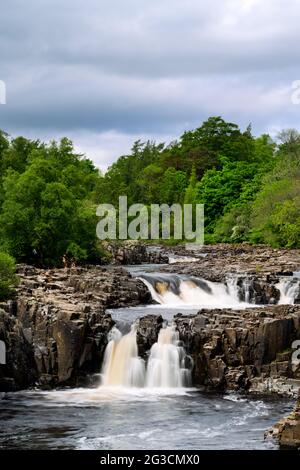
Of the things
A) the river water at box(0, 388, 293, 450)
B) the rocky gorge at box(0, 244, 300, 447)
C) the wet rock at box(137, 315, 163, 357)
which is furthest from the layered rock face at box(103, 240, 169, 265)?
the river water at box(0, 388, 293, 450)

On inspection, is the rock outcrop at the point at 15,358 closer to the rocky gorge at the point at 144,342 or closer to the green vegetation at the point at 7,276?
the rocky gorge at the point at 144,342

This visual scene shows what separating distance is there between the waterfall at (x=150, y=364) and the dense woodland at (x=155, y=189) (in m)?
8.91

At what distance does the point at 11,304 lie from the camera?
35.5m

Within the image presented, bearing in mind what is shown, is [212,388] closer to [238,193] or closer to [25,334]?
[25,334]

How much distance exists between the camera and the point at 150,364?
32.8 meters

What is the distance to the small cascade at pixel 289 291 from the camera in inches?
1759

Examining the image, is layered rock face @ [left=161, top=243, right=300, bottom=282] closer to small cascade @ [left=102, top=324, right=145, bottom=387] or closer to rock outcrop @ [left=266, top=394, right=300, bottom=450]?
small cascade @ [left=102, top=324, right=145, bottom=387]

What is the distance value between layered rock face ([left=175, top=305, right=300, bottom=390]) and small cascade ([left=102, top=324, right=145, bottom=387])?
2.23 metres

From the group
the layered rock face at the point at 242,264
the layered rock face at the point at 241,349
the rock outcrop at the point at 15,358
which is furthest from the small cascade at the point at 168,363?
the layered rock face at the point at 242,264

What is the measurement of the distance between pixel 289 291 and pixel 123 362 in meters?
15.2

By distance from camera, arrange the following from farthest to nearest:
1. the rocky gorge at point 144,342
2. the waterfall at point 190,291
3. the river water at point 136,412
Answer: the waterfall at point 190,291 < the rocky gorge at point 144,342 < the river water at point 136,412

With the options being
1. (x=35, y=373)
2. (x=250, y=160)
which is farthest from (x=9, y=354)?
(x=250, y=160)

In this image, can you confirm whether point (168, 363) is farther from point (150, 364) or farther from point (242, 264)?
point (242, 264)
